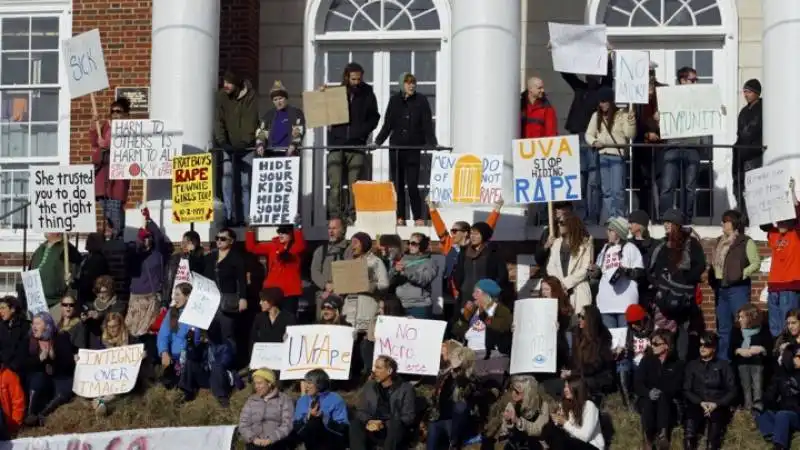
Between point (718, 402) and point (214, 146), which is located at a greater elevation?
point (214, 146)

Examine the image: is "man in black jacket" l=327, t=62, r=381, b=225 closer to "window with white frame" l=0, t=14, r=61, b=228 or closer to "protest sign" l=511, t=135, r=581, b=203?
"protest sign" l=511, t=135, r=581, b=203

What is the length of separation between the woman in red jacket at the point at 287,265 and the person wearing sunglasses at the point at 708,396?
14.7ft

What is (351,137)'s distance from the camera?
2517 centimetres

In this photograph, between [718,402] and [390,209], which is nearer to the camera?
[718,402]

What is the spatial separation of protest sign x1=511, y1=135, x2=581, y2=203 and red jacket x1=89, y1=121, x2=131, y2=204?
472cm

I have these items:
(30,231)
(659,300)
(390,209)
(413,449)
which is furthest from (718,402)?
(30,231)

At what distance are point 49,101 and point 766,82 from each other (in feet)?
29.8

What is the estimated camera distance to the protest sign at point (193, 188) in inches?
950

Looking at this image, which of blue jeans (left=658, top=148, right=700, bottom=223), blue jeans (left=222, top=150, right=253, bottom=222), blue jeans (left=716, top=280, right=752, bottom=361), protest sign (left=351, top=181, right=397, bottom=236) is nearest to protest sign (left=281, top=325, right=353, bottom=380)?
protest sign (left=351, top=181, right=397, bottom=236)

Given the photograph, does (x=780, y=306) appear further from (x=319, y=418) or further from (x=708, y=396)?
(x=319, y=418)

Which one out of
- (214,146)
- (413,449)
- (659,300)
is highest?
(214,146)

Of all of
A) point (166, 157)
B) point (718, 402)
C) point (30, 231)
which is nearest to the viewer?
point (718, 402)

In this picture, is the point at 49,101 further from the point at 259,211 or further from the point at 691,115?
the point at 691,115

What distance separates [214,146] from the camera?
25.6 m
